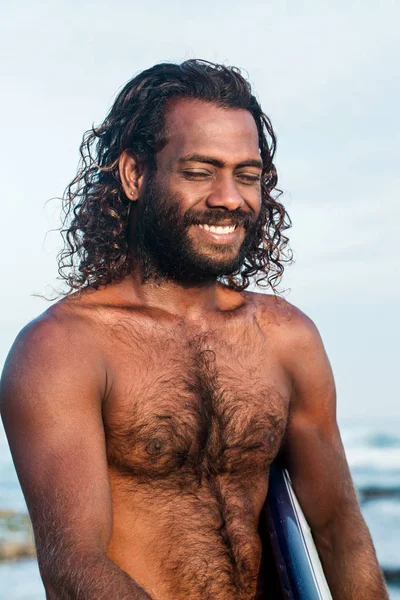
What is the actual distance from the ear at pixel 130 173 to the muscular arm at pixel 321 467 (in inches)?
35.3

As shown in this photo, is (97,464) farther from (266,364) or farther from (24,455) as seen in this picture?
(266,364)

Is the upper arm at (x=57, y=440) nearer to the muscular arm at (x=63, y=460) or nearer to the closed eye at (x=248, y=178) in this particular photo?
the muscular arm at (x=63, y=460)

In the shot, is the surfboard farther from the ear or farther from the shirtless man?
the ear

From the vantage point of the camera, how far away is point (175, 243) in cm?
418

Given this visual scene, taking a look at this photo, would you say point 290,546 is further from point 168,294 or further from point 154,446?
point 168,294

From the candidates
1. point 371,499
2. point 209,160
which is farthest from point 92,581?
point 371,499

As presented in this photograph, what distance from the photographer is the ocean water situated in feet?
37.8

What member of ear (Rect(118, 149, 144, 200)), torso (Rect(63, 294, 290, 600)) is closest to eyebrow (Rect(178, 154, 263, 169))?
ear (Rect(118, 149, 144, 200))

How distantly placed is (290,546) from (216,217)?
137 centimetres

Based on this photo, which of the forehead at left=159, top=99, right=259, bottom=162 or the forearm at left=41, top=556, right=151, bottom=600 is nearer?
the forearm at left=41, top=556, right=151, bottom=600

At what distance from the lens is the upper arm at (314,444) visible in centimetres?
445

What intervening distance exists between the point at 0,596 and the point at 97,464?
24.9 feet

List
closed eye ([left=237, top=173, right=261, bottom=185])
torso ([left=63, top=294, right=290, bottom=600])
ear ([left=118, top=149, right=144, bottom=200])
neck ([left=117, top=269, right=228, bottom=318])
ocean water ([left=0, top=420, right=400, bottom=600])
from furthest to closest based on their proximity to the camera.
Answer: ocean water ([left=0, top=420, right=400, bottom=600]), ear ([left=118, top=149, right=144, bottom=200]), neck ([left=117, top=269, right=228, bottom=318]), closed eye ([left=237, top=173, right=261, bottom=185]), torso ([left=63, top=294, right=290, bottom=600])

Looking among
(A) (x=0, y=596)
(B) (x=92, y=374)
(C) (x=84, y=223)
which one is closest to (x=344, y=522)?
(B) (x=92, y=374)
